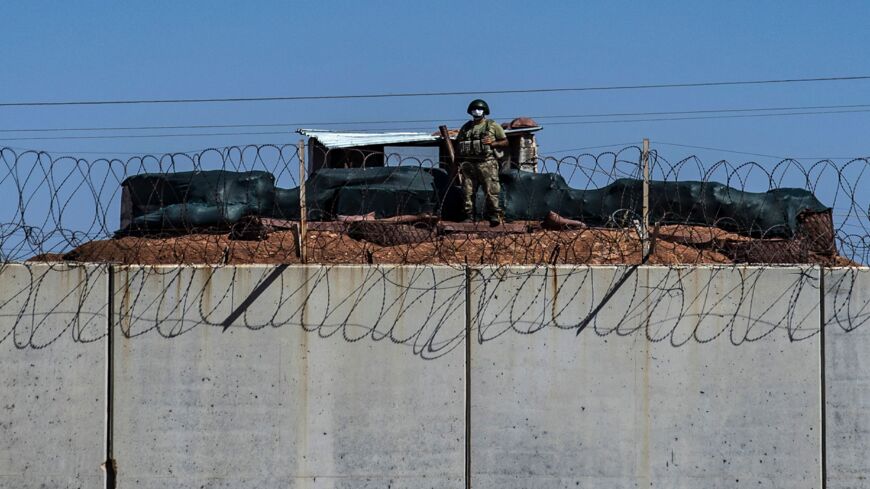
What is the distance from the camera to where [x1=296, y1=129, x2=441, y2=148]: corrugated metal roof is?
16062mm

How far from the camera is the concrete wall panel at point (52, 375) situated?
9391 mm

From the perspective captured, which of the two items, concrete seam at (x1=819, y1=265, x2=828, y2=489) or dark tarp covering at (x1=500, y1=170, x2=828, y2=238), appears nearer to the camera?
concrete seam at (x1=819, y1=265, x2=828, y2=489)

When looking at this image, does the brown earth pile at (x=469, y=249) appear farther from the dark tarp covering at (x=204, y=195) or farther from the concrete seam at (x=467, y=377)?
the dark tarp covering at (x=204, y=195)

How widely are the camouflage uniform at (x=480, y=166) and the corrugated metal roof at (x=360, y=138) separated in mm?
3039

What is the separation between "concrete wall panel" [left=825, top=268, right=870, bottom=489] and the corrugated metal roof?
296 inches

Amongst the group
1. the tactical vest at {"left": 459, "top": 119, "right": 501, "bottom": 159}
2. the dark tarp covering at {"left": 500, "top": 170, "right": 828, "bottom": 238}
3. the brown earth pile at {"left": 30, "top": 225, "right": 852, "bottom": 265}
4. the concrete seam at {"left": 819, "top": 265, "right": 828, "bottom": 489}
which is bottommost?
the concrete seam at {"left": 819, "top": 265, "right": 828, "bottom": 489}

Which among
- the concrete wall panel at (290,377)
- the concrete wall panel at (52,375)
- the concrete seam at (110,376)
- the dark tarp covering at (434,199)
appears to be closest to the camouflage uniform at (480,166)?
the dark tarp covering at (434,199)


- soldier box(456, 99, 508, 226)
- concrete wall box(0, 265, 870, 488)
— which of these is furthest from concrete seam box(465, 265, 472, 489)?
soldier box(456, 99, 508, 226)

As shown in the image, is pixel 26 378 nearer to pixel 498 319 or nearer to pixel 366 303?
pixel 366 303

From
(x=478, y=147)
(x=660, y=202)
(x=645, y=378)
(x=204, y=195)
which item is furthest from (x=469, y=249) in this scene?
(x=204, y=195)

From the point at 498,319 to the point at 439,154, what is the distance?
277 inches

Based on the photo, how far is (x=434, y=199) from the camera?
13.6 meters

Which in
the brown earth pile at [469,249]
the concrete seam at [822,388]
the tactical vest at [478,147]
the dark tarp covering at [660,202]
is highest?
the tactical vest at [478,147]

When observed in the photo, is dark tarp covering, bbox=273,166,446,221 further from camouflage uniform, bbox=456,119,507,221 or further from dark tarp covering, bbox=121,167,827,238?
camouflage uniform, bbox=456,119,507,221
